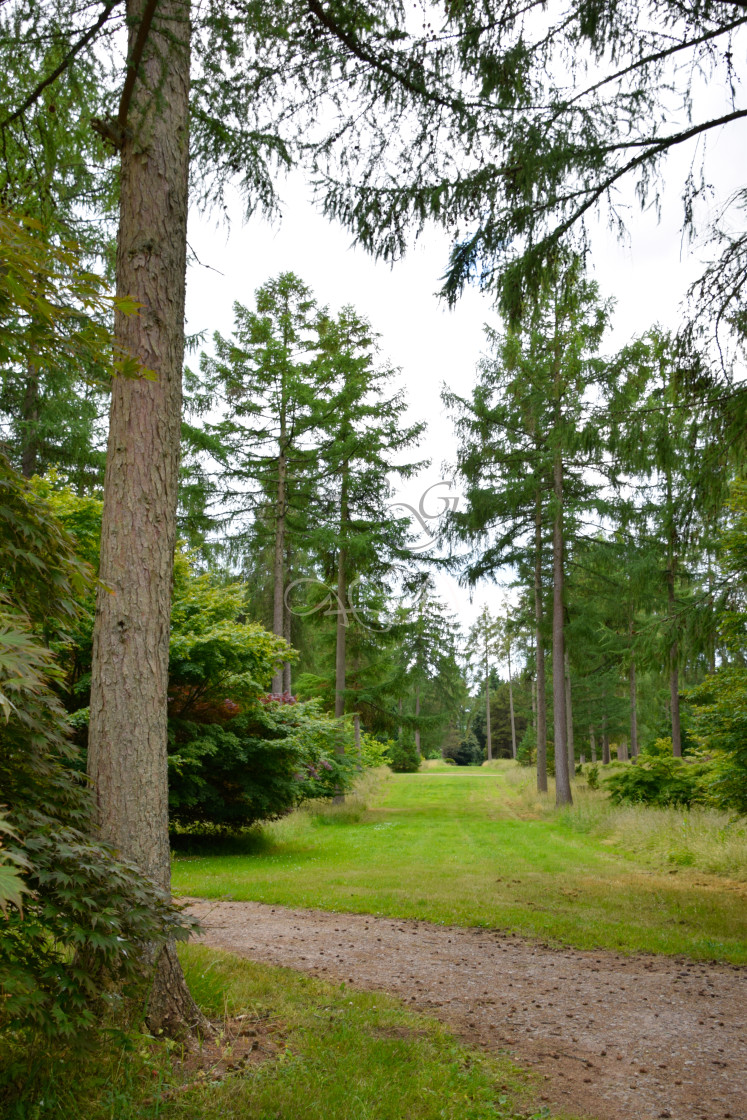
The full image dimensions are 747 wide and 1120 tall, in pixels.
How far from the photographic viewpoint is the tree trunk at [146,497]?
134 inches

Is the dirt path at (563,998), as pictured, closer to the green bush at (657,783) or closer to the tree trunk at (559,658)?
the green bush at (657,783)

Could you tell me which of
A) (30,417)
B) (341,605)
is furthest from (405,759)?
(30,417)

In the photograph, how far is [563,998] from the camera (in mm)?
4504

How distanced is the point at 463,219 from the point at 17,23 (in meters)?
3.13

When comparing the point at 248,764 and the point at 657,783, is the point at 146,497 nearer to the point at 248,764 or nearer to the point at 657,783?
the point at 248,764

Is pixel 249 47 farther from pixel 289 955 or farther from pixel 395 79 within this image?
pixel 289 955

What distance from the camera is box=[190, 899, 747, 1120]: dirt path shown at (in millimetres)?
3309

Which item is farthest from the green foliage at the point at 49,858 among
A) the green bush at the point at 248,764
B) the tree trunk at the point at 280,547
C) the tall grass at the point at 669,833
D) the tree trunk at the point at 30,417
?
the tree trunk at the point at 280,547

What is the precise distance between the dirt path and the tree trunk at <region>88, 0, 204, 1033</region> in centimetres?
175

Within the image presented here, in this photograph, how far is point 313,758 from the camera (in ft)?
35.7

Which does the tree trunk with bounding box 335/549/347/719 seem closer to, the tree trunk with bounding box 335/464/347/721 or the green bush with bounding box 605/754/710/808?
the tree trunk with bounding box 335/464/347/721

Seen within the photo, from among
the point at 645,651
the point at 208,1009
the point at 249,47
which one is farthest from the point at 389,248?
the point at 645,651

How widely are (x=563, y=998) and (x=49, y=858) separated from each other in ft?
11.5

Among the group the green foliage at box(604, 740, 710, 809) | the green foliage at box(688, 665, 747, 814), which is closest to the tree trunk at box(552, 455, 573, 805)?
the green foliage at box(604, 740, 710, 809)
